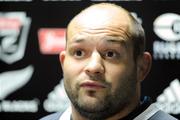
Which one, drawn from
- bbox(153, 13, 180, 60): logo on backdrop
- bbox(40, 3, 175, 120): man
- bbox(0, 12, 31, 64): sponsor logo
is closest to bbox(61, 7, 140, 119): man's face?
bbox(40, 3, 175, 120): man

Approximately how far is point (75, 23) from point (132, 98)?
214mm

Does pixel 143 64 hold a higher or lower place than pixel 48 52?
higher

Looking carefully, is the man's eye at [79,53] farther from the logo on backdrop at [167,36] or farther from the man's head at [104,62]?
the logo on backdrop at [167,36]

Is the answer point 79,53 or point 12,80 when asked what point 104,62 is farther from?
point 12,80

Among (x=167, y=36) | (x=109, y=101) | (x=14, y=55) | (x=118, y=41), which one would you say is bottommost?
(x=14, y=55)

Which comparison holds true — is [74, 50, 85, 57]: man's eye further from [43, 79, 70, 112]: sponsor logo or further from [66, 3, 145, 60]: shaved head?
[43, 79, 70, 112]: sponsor logo

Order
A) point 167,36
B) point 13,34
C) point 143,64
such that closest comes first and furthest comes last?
point 143,64
point 167,36
point 13,34

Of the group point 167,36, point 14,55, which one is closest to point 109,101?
point 167,36

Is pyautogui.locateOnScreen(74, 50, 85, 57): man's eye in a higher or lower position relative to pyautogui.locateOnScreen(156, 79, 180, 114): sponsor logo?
higher

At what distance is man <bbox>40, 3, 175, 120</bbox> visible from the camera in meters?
1.03

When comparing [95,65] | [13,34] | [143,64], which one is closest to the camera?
[95,65]

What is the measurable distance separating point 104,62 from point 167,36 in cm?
92

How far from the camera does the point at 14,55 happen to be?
6.72ft

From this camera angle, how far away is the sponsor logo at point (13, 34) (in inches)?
79.7
